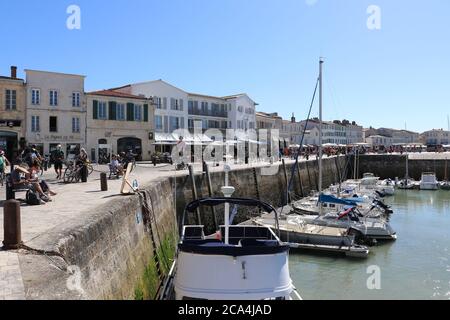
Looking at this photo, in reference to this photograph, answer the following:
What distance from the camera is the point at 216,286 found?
775 cm

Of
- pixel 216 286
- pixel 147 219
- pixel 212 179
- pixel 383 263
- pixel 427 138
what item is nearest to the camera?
pixel 216 286

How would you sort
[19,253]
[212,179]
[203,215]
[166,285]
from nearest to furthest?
[19,253]
[166,285]
[203,215]
[212,179]

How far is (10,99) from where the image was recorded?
34.2m

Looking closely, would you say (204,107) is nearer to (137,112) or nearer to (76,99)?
(137,112)

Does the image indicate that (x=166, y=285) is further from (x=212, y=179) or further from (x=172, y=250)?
(x=212, y=179)

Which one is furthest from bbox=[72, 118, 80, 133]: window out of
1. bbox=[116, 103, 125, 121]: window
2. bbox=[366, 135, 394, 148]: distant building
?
bbox=[366, 135, 394, 148]: distant building

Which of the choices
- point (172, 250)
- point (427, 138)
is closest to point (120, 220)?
point (172, 250)

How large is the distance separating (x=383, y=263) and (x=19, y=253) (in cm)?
1603

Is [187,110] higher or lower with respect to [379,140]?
higher

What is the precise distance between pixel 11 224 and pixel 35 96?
3129cm

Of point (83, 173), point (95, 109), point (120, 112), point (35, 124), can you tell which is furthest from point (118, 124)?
point (83, 173)

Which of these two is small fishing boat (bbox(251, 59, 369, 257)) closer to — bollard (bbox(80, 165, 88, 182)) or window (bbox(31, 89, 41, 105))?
bollard (bbox(80, 165, 88, 182))

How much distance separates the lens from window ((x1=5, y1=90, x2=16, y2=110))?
3409cm

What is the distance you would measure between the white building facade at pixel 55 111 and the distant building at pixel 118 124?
3.22 feet
